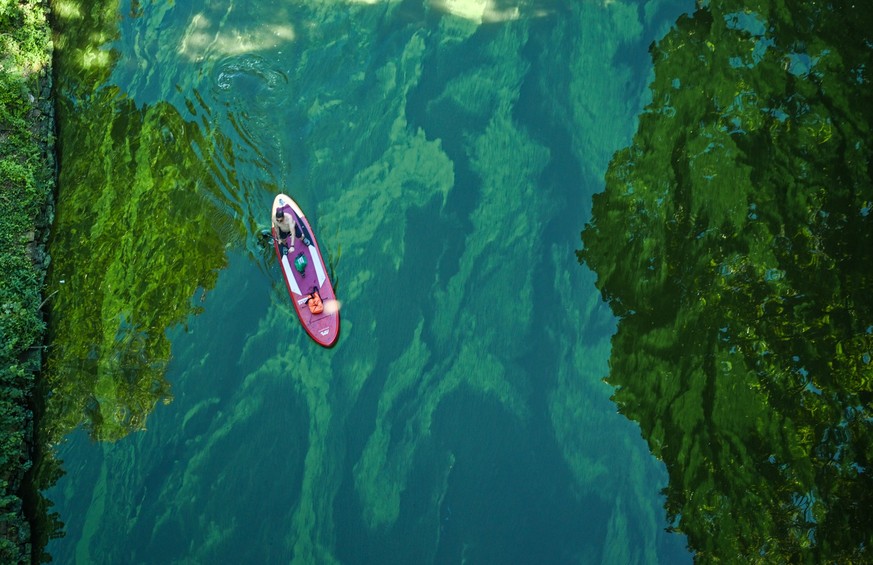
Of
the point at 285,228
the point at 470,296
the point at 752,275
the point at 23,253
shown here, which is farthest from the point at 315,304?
the point at 752,275

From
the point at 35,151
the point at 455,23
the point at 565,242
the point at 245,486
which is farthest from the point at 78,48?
the point at 565,242

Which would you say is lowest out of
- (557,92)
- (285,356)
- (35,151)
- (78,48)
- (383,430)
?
(383,430)

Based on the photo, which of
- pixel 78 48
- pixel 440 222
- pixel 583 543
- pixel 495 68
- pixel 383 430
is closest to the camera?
pixel 583 543

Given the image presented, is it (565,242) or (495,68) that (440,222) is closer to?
(565,242)

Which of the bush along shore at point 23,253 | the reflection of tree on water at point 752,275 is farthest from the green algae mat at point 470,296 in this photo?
the bush along shore at point 23,253

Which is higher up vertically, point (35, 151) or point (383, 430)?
point (35, 151)

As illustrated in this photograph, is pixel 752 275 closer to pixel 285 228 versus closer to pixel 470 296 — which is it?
pixel 470 296

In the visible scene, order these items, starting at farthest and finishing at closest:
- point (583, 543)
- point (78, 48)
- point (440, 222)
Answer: point (78, 48)
point (440, 222)
point (583, 543)

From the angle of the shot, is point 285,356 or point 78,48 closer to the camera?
point 285,356
